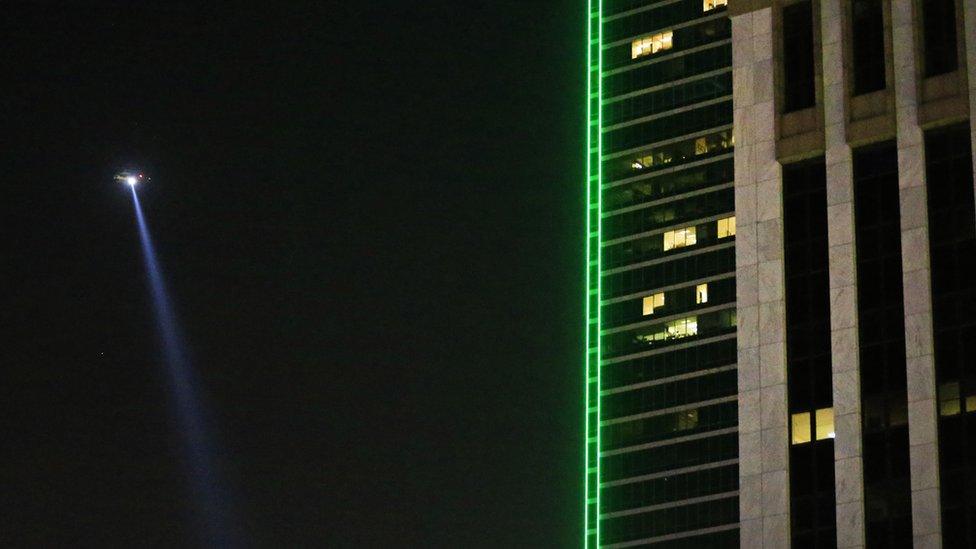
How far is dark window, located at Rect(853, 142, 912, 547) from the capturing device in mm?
120562

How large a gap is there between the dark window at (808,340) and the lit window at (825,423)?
29 cm

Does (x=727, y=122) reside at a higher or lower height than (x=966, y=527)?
higher

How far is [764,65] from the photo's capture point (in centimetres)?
13488

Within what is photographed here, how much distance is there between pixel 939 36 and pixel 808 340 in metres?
21.8

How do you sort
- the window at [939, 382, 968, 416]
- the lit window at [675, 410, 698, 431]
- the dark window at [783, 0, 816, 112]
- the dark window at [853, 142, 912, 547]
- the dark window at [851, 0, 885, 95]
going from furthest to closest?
the lit window at [675, 410, 698, 431]
the dark window at [783, 0, 816, 112]
the dark window at [851, 0, 885, 95]
the window at [939, 382, 968, 416]
the dark window at [853, 142, 912, 547]

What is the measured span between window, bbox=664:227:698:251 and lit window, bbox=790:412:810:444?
235ft

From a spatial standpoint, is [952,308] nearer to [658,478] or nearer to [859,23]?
[859,23]

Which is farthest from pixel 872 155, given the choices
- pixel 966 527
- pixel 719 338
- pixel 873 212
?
pixel 719 338

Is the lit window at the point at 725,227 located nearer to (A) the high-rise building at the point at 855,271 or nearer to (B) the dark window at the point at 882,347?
(A) the high-rise building at the point at 855,271

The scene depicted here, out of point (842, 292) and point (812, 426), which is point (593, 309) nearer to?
point (842, 292)

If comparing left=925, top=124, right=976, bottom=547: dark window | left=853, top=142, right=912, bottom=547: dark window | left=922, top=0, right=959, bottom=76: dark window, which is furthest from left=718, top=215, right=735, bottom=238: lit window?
left=925, top=124, right=976, bottom=547: dark window

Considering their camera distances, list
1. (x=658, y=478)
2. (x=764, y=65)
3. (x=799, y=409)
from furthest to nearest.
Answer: (x=658, y=478), (x=764, y=65), (x=799, y=409)

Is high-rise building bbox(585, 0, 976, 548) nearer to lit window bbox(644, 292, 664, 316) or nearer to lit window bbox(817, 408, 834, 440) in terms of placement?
lit window bbox(817, 408, 834, 440)

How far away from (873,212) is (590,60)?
69.0 meters
